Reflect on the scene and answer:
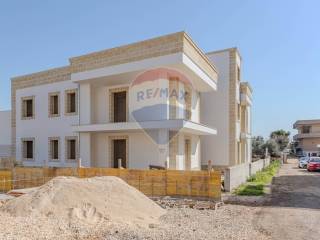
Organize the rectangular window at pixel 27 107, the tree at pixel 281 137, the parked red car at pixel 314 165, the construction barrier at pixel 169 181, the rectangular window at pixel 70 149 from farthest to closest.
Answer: the tree at pixel 281 137, the parked red car at pixel 314 165, the rectangular window at pixel 27 107, the rectangular window at pixel 70 149, the construction barrier at pixel 169 181

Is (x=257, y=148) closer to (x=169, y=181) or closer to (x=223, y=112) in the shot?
(x=223, y=112)

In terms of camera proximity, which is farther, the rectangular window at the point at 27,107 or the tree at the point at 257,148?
the tree at the point at 257,148

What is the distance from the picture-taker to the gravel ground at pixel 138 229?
6562 mm

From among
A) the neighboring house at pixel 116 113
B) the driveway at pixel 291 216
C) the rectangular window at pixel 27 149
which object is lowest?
the driveway at pixel 291 216

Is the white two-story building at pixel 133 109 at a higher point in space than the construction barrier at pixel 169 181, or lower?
higher

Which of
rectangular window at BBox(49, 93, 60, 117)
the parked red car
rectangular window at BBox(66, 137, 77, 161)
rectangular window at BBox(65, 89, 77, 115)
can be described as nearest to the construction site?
rectangular window at BBox(66, 137, 77, 161)

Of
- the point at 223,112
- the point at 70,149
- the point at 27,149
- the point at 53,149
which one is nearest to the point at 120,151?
the point at 70,149

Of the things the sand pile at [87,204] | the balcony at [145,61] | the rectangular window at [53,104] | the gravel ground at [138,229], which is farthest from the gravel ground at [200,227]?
the rectangular window at [53,104]

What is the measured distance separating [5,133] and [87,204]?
67.2 feet

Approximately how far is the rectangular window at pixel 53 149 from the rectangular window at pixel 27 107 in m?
2.91

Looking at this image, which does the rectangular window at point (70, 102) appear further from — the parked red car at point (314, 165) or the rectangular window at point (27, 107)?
the parked red car at point (314, 165)

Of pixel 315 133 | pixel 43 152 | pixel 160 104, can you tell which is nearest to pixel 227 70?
pixel 160 104

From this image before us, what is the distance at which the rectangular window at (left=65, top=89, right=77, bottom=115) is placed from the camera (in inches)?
770

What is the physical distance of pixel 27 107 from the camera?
2234 cm
